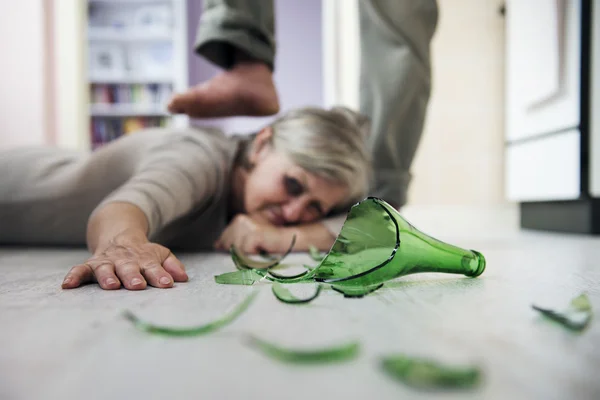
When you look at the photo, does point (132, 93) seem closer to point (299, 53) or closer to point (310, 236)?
point (299, 53)

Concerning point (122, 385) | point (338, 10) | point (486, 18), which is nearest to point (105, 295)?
point (122, 385)

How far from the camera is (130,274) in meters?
0.52

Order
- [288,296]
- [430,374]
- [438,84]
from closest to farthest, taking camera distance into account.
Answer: [430,374]
[288,296]
[438,84]

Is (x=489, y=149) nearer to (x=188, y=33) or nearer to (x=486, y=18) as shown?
(x=486, y=18)

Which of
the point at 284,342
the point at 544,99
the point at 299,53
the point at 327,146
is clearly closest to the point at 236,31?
the point at 327,146

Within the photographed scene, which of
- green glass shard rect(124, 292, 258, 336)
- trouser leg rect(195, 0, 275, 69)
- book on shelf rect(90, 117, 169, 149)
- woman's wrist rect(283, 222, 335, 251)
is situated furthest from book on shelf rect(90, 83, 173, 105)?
green glass shard rect(124, 292, 258, 336)

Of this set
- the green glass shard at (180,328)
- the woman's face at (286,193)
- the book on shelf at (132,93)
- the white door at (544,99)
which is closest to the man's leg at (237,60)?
the woman's face at (286,193)

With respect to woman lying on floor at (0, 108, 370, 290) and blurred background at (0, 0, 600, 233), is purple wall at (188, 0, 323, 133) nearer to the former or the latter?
blurred background at (0, 0, 600, 233)

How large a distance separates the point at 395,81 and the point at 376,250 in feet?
3.40

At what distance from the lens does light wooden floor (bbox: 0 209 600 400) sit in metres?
0.23

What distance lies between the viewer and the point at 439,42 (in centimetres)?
263

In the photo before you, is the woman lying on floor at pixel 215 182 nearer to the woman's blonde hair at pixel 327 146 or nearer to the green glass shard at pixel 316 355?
the woman's blonde hair at pixel 327 146

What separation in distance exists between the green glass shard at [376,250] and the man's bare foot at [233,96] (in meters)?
0.64

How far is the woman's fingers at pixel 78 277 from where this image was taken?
51 cm
